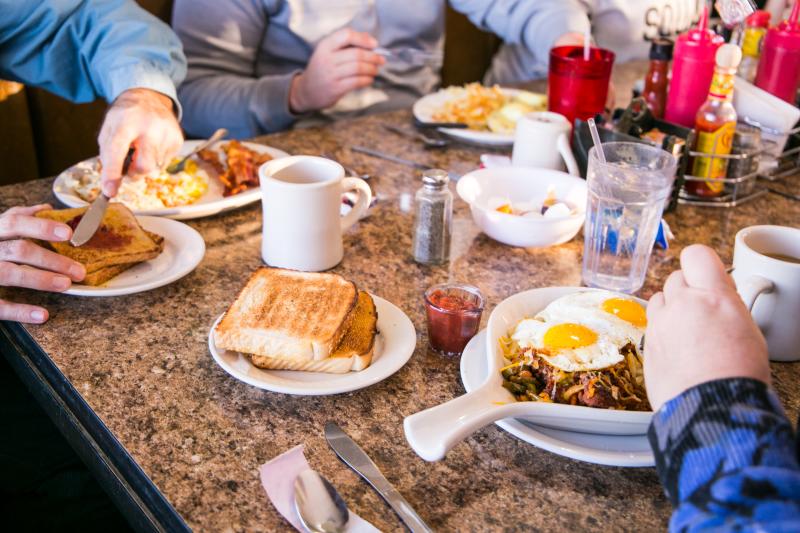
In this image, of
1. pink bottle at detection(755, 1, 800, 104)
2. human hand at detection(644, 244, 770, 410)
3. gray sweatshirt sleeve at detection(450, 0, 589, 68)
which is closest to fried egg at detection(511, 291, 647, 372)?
human hand at detection(644, 244, 770, 410)

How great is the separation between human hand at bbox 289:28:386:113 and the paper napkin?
141cm

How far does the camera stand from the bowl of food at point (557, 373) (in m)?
0.79

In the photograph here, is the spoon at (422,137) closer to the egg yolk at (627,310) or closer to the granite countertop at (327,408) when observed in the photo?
the granite countertop at (327,408)

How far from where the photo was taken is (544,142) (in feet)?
5.29

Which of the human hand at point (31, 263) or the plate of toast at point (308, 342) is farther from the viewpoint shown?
the human hand at point (31, 263)

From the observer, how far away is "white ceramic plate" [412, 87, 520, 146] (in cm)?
188

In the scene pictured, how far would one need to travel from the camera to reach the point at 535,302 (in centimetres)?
107

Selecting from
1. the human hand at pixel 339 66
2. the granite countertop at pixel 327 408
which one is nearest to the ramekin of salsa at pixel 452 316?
the granite countertop at pixel 327 408

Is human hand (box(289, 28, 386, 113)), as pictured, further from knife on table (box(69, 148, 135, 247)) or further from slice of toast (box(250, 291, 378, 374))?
slice of toast (box(250, 291, 378, 374))

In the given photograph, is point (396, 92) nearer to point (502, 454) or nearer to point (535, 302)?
point (535, 302)

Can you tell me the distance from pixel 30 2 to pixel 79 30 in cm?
12

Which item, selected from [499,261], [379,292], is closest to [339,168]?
[379,292]

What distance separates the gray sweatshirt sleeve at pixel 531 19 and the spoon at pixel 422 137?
708 millimetres

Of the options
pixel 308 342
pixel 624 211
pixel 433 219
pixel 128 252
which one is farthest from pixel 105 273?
pixel 624 211
